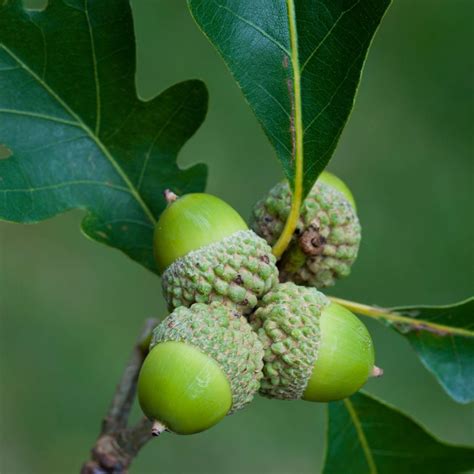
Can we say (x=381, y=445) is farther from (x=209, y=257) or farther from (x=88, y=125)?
(x=88, y=125)

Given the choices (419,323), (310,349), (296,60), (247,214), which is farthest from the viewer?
(247,214)

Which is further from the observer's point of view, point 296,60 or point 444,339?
point 444,339

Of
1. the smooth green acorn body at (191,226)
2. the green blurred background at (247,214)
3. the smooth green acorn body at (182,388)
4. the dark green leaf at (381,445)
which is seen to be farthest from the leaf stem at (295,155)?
the green blurred background at (247,214)

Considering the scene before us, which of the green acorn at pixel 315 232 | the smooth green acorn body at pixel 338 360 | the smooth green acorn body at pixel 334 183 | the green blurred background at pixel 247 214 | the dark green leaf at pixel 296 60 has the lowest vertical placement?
the green blurred background at pixel 247 214

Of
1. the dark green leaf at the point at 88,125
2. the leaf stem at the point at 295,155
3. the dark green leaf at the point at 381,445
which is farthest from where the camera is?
the dark green leaf at the point at 381,445

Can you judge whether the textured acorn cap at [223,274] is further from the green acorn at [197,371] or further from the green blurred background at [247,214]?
the green blurred background at [247,214]

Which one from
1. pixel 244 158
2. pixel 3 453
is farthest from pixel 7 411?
pixel 244 158

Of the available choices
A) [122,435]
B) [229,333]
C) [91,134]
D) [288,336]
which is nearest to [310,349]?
[288,336]
